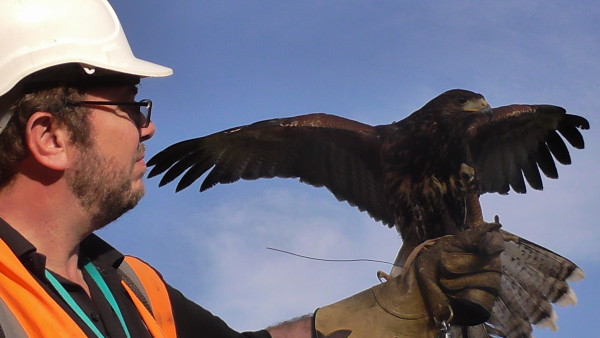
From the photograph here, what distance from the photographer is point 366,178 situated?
4.95 metres

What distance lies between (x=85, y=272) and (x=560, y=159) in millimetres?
3434

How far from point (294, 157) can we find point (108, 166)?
287 cm

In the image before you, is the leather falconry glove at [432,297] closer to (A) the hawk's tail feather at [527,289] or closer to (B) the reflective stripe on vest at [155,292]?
(A) the hawk's tail feather at [527,289]

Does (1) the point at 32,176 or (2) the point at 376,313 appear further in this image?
(2) the point at 376,313

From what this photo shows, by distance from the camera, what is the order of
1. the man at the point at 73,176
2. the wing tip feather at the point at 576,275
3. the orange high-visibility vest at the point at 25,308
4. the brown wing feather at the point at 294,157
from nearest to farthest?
the orange high-visibility vest at the point at 25,308, the man at the point at 73,176, the wing tip feather at the point at 576,275, the brown wing feather at the point at 294,157

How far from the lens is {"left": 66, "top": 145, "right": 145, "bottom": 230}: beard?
216 centimetres

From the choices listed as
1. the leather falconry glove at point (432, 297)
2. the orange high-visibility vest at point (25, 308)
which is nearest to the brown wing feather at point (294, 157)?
the leather falconry glove at point (432, 297)

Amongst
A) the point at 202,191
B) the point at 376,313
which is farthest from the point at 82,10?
the point at 202,191

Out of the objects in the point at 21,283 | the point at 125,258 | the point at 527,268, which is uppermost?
the point at 527,268

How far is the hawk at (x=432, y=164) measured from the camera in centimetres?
461

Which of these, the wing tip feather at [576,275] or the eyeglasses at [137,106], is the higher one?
the wing tip feather at [576,275]

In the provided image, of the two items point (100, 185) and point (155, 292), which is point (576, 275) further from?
point (100, 185)

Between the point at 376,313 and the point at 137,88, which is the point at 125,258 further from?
the point at 376,313

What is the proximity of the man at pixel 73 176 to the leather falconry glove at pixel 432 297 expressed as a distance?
1172 millimetres
